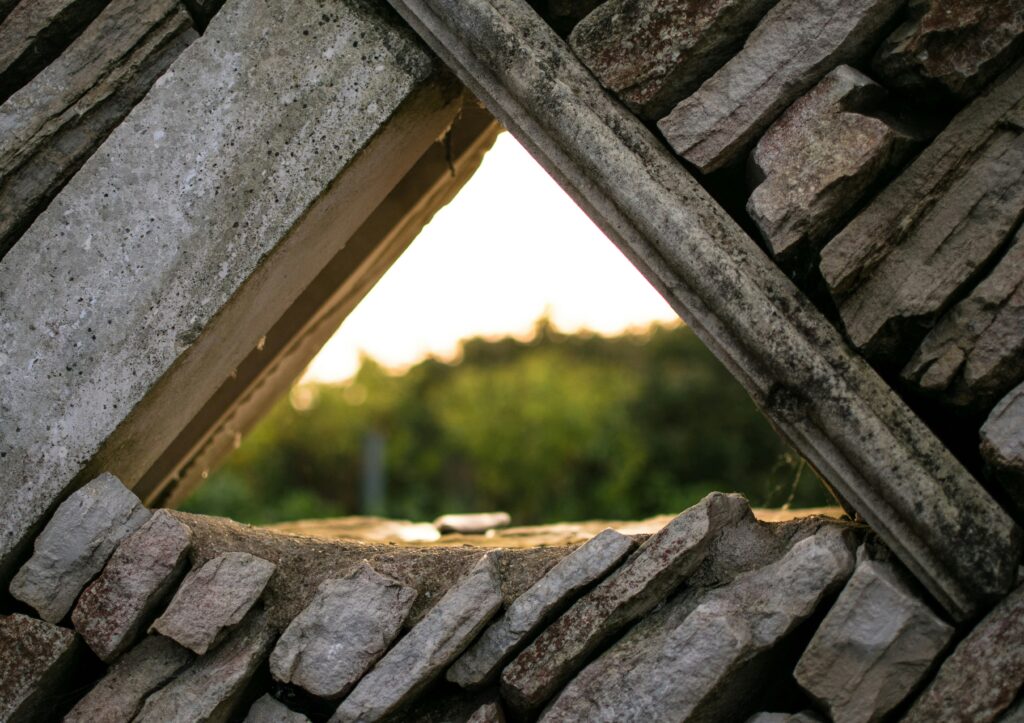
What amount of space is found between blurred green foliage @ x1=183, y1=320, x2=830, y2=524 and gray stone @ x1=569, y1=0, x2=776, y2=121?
6.03 m

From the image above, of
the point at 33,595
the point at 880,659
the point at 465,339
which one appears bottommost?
the point at 880,659

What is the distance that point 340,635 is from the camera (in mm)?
2449

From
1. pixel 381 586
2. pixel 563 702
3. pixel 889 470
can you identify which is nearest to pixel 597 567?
pixel 563 702

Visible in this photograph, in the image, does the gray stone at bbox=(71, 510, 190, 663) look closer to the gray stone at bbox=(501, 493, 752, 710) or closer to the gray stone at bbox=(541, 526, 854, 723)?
the gray stone at bbox=(501, 493, 752, 710)

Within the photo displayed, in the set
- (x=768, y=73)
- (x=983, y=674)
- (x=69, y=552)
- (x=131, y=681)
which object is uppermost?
(x=69, y=552)

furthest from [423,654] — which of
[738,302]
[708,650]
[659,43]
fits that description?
[659,43]

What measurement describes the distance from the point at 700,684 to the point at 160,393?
5.09 feet

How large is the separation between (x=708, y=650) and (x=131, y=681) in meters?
1.44

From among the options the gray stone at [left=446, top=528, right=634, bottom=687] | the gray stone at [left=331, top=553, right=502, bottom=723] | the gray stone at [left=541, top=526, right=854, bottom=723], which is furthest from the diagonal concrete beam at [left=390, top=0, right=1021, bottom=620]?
the gray stone at [left=331, top=553, right=502, bottom=723]

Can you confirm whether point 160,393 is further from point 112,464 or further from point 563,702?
point 563,702

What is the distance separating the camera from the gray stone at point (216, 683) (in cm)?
239

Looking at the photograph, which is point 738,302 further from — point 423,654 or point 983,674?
point 423,654

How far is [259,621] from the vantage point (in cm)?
256

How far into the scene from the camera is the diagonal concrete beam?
7.17 ft
